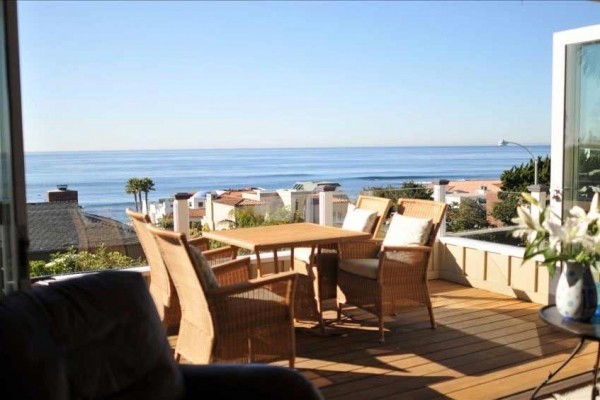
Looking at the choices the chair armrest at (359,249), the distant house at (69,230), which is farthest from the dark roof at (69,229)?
the chair armrest at (359,249)

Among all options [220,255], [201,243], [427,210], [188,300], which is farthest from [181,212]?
[427,210]

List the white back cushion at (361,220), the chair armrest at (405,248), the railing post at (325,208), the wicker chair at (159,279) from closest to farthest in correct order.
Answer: the wicker chair at (159,279) < the chair armrest at (405,248) < the white back cushion at (361,220) < the railing post at (325,208)

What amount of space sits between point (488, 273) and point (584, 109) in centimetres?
196

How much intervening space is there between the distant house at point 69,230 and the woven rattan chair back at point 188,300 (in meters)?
0.85

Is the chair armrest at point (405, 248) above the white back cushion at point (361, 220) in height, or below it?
below

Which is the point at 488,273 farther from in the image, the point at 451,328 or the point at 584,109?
the point at 584,109

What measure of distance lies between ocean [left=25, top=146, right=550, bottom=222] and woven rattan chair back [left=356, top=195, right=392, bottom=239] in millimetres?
17791

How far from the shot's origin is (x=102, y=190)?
25.3m

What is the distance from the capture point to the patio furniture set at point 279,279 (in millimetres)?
3201

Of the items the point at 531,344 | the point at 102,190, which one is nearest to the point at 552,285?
the point at 531,344

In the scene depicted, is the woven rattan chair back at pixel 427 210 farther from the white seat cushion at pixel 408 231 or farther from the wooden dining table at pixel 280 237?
the wooden dining table at pixel 280 237

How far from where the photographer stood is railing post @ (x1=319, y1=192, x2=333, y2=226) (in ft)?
19.2

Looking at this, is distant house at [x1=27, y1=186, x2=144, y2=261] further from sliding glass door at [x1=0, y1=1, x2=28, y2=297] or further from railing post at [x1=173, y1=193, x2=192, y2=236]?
sliding glass door at [x1=0, y1=1, x2=28, y2=297]

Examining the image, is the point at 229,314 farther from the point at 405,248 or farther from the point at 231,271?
the point at 405,248
